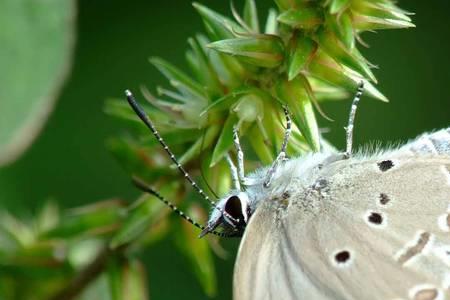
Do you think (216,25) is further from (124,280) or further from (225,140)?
(124,280)

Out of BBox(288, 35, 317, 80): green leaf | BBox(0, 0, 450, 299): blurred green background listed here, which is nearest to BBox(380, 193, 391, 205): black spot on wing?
BBox(288, 35, 317, 80): green leaf

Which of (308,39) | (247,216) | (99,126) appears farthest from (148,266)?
(308,39)

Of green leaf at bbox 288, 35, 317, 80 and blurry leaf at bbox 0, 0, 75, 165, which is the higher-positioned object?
blurry leaf at bbox 0, 0, 75, 165

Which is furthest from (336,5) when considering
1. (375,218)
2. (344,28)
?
(375,218)

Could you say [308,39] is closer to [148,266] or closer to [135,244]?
[135,244]

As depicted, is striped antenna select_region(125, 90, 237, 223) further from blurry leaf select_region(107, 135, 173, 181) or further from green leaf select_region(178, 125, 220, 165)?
blurry leaf select_region(107, 135, 173, 181)

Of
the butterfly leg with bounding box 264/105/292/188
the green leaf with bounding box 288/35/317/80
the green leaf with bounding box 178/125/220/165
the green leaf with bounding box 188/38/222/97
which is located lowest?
the butterfly leg with bounding box 264/105/292/188

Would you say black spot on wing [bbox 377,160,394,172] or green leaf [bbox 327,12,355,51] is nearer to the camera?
green leaf [bbox 327,12,355,51]
